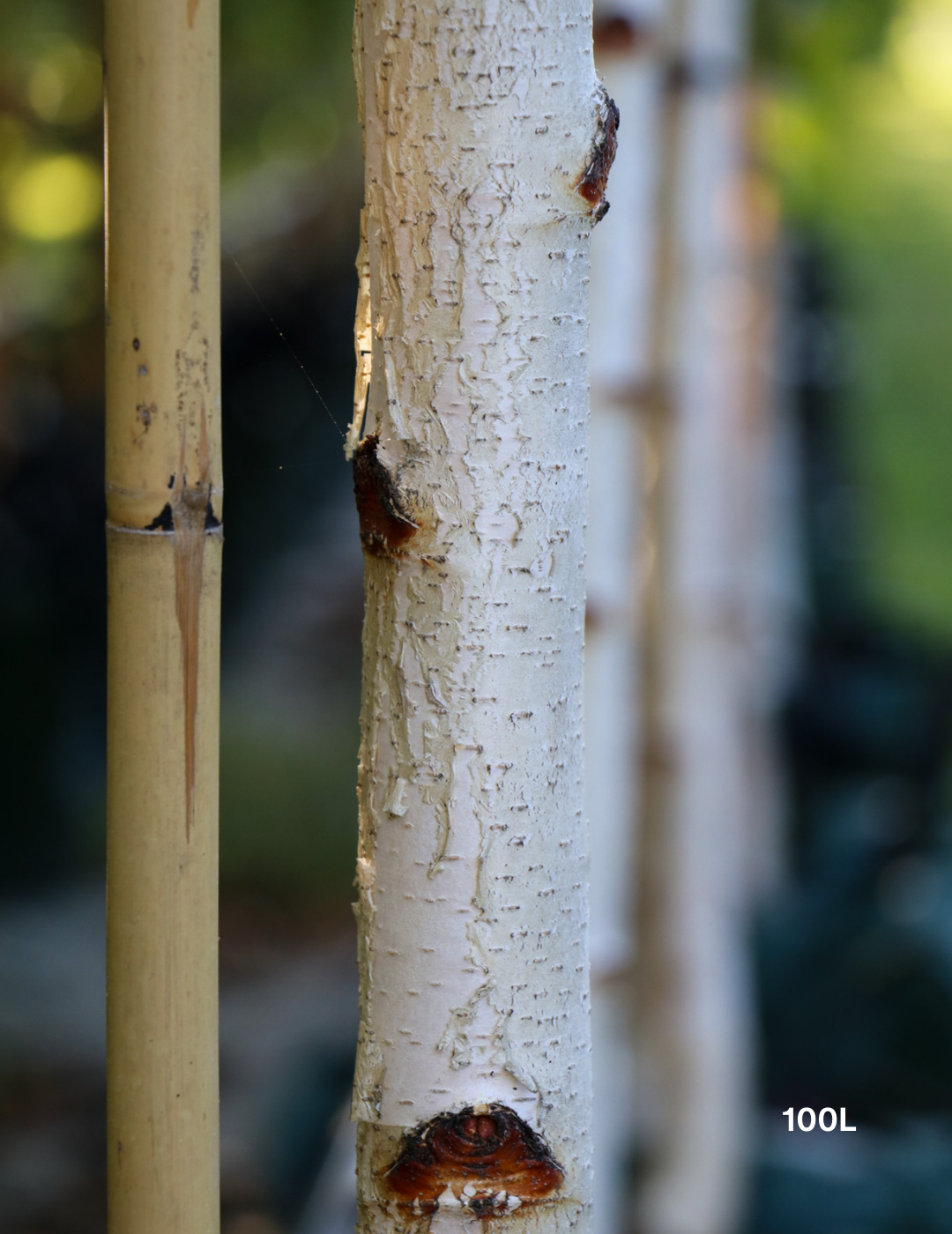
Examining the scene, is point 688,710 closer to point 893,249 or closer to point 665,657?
point 665,657

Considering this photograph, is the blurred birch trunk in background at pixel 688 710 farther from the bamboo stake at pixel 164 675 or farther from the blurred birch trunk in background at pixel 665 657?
the bamboo stake at pixel 164 675

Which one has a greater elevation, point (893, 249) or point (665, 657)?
point (893, 249)

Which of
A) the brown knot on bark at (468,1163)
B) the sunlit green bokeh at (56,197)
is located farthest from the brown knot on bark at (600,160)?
the sunlit green bokeh at (56,197)

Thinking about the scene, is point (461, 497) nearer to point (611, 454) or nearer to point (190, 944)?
point (190, 944)

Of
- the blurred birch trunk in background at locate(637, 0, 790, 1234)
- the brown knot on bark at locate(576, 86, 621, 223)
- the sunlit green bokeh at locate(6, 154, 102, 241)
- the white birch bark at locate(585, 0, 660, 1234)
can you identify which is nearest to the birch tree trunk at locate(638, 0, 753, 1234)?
the blurred birch trunk in background at locate(637, 0, 790, 1234)

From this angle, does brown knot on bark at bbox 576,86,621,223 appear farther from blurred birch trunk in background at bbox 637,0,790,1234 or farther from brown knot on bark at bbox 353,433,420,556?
blurred birch trunk in background at bbox 637,0,790,1234

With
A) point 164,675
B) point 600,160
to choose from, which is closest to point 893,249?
point 600,160

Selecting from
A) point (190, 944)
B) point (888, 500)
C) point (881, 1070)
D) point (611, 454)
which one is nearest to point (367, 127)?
point (190, 944)
